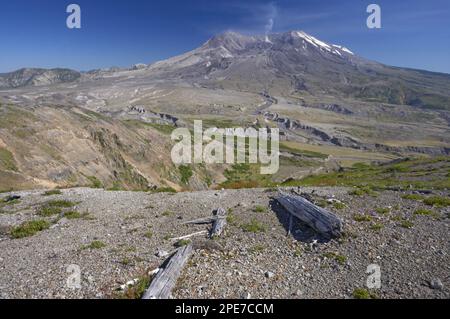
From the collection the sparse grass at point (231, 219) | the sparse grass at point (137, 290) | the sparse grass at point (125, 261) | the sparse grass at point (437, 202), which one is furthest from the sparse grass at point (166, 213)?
the sparse grass at point (437, 202)

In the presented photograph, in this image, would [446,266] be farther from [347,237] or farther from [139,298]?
[139,298]

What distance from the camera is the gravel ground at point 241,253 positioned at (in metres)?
10.1

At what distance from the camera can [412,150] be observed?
16488 cm

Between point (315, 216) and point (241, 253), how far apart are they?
11.2ft

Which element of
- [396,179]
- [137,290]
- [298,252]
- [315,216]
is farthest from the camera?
[396,179]

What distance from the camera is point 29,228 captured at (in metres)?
14.8

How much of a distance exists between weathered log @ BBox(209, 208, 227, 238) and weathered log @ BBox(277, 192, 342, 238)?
9.32 ft

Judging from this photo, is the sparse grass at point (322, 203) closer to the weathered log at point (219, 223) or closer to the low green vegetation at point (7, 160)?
the weathered log at point (219, 223)

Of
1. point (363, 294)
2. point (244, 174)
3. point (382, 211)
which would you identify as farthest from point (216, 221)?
point (244, 174)

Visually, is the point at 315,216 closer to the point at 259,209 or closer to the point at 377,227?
the point at 377,227

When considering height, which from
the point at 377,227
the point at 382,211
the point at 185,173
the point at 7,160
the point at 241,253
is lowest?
the point at 185,173

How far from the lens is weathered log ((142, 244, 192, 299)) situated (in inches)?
376

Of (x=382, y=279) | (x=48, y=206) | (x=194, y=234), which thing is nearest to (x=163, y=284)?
(x=194, y=234)

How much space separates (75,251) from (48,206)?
6378 millimetres
